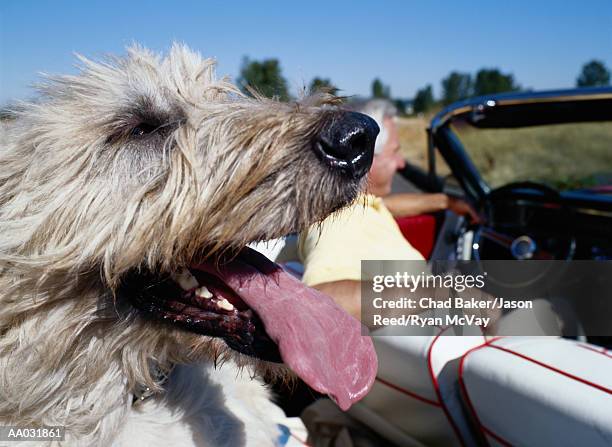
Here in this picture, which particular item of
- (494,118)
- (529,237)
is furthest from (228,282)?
(494,118)

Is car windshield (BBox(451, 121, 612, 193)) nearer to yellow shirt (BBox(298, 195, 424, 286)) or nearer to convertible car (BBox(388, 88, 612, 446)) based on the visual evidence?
convertible car (BBox(388, 88, 612, 446))

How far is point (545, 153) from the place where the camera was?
5.86m

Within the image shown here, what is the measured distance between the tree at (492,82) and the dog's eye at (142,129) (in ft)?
104

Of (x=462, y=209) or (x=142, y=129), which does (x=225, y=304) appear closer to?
(x=142, y=129)

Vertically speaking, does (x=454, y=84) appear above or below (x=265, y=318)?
above

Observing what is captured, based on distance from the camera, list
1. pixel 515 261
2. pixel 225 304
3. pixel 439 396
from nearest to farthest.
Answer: pixel 225 304 → pixel 439 396 → pixel 515 261

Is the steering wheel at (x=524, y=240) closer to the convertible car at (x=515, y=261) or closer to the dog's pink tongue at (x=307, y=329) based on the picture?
the convertible car at (x=515, y=261)

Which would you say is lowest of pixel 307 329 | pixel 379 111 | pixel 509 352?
pixel 509 352

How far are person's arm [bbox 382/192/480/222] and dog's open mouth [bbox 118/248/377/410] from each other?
2.66 metres

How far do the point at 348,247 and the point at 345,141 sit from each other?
5.21ft

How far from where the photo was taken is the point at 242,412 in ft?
8.36

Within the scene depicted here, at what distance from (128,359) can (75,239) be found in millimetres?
486

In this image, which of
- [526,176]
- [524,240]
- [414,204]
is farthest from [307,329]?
[526,176]

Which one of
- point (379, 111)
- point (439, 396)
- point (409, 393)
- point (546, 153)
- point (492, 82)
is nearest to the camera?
point (439, 396)
